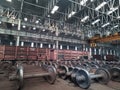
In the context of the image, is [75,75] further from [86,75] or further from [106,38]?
[106,38]

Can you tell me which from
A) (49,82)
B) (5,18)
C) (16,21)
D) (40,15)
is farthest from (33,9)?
(49,82)

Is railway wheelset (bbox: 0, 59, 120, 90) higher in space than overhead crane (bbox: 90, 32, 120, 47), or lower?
lower

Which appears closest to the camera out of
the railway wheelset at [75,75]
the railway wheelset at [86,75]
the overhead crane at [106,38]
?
the railway wheelset at [75,75]

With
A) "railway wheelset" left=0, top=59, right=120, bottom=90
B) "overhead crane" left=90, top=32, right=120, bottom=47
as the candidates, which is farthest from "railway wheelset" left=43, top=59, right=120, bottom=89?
"overhead crane" left=90, top=32, right=120, bottom=47

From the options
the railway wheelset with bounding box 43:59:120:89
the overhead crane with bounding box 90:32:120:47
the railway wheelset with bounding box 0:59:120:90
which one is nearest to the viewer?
the railway wheelset with bounding box 0:59:120:90

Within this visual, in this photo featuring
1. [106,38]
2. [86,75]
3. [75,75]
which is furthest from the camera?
[106,38]

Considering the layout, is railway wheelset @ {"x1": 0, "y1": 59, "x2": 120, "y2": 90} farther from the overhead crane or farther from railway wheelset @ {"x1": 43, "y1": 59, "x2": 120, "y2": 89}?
the overhead crane

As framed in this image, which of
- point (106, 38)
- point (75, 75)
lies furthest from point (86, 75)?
point (106, 38)

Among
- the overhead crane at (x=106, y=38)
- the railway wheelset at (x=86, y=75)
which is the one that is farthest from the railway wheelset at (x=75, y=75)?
the overhead crane at (x=106, y=38)

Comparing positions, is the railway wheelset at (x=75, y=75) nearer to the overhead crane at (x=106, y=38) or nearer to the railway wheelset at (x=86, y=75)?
the railway wheelset at (x=86, y=75)

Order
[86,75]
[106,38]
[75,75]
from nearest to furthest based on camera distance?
[86,75], [75,75], [106,38]

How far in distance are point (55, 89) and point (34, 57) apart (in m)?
9.10

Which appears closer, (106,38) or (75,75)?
(75,75)

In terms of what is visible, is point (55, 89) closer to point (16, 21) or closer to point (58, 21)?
point (16, 21)
